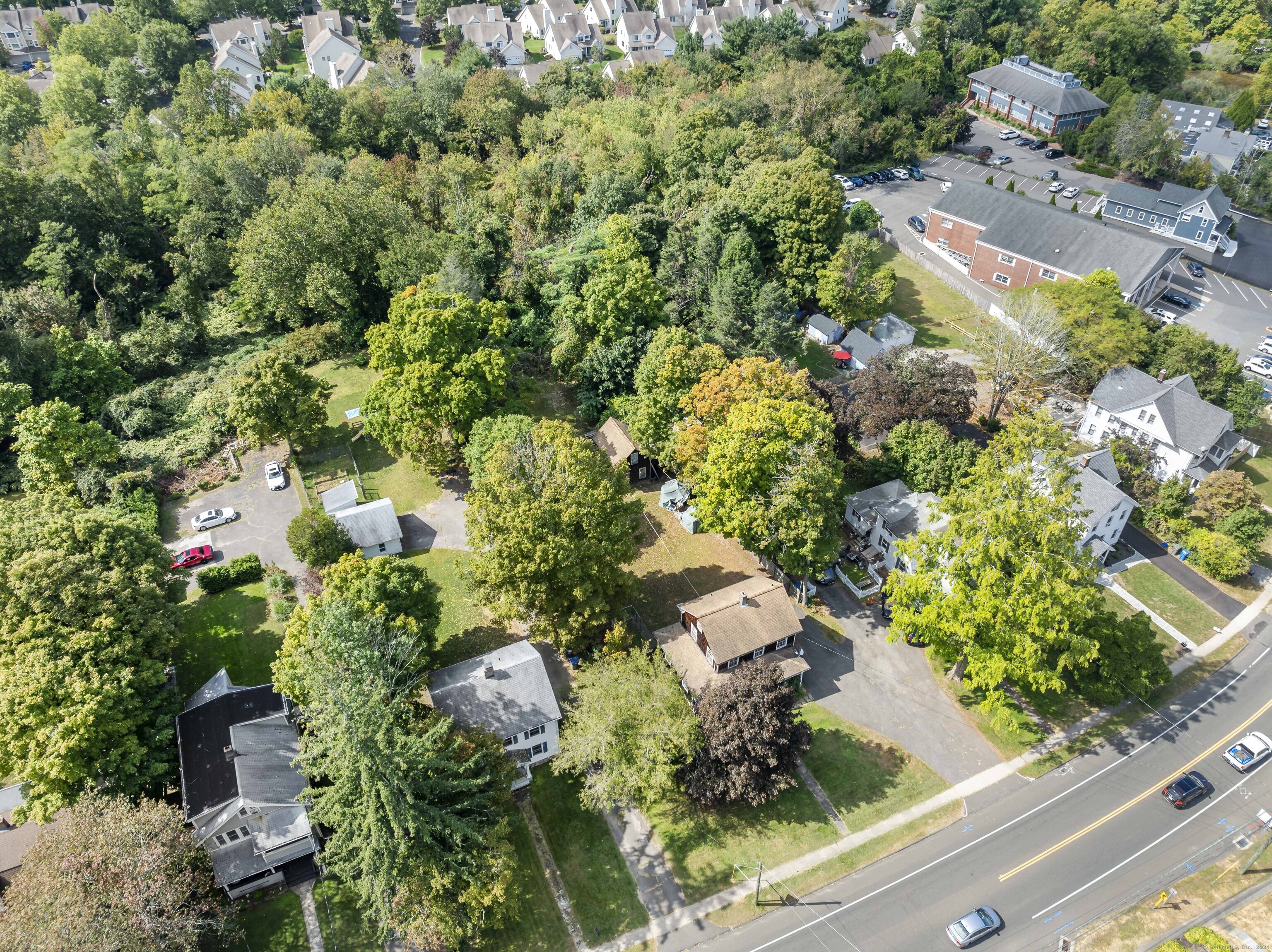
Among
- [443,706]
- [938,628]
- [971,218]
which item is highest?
[971,218]

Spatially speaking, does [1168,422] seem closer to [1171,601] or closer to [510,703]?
[1171,601]

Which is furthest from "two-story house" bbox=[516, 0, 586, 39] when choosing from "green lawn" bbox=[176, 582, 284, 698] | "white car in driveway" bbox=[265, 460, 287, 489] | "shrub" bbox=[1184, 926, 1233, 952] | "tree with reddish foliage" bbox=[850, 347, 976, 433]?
"shrub" bbox=[1184, 926, 1233, 952]

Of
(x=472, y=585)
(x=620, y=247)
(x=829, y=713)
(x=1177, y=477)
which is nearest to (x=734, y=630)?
(x=829, y=713)

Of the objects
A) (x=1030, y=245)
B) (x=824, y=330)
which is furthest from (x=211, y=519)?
(x=1030, y=245)

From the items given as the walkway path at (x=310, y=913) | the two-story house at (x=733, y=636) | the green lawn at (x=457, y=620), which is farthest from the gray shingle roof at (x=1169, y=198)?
the walkway path at (x=310, y=913)

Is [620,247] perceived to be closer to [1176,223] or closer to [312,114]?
[312,114]

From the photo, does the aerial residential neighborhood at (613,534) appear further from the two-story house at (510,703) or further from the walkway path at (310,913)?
the walkway path at (310,913)

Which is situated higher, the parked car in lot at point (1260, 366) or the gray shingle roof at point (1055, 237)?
the gray shingle roof at point (1055, 237)
